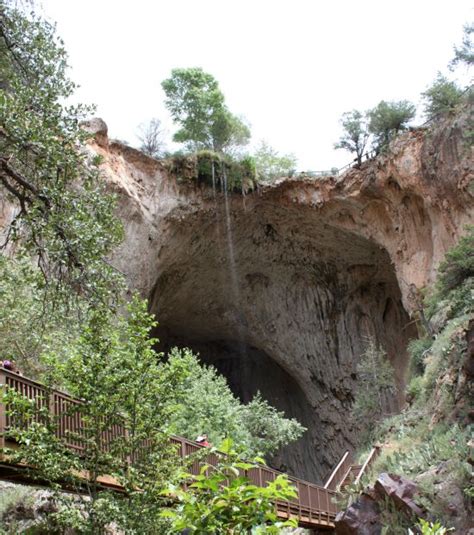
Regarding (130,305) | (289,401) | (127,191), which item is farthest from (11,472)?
(289,401)

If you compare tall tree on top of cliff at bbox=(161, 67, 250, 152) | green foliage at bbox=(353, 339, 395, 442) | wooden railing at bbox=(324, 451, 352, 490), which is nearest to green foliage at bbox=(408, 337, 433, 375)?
green foliage at bbox=(353, 339, 395, 442)

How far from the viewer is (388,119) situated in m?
23.8

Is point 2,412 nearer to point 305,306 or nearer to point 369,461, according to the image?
point 369,461

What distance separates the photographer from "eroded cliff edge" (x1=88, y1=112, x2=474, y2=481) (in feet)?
72.1

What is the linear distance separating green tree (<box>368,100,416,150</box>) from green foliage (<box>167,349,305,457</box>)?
10907 mm

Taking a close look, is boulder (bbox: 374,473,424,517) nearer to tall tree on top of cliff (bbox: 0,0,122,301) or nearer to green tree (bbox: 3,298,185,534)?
green tree (bbox: 3,298,185,534)

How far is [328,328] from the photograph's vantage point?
28.3 metres

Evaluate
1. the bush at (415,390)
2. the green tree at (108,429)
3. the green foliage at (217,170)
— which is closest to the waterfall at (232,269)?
the green foliage at (217,170)

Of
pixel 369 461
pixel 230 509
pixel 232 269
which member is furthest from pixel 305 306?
pixel 230 509

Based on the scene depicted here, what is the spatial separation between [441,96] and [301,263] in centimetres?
947

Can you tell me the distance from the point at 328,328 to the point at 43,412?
72.4ft

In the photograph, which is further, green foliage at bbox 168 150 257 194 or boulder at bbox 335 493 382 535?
green foliage at bbox 168 150 257 194

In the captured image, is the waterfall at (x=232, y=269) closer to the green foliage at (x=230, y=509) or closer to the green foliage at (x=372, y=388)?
the green foliage at (x=372, y=388)

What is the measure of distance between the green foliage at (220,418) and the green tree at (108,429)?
22.8ft
